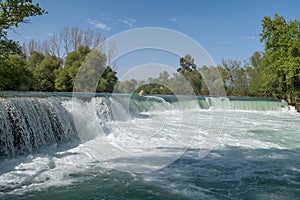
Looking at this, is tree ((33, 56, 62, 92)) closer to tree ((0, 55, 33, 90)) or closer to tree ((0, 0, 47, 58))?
tree ((0, 55, 33, 90))

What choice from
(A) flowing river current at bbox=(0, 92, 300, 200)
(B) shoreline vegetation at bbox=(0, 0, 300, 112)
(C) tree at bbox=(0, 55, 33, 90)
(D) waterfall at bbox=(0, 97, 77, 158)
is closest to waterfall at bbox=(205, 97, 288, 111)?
(B) shoreline vegetation at bbox=(0, 0, 300, 112)

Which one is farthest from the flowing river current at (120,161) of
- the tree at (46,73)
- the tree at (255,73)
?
the tree at (255,73)

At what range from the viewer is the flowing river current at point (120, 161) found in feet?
10.2

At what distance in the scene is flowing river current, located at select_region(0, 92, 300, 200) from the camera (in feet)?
10.2

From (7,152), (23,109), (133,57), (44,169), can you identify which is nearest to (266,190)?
(133,57)

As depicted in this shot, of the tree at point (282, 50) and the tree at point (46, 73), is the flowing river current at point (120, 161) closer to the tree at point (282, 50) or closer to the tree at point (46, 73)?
the tree at point (282, 50)

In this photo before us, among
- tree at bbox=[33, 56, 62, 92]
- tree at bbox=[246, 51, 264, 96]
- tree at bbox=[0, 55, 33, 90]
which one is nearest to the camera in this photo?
tree at bbox=[0, 55, 33, 90]

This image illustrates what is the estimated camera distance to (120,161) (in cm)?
441

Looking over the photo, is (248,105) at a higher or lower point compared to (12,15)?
lower

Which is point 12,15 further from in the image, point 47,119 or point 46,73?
point 46,73

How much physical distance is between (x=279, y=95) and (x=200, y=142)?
21846 millimetres

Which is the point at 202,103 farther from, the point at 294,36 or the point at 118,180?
the point at 118,180

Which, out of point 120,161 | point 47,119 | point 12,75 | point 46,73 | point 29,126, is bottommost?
point 120,161

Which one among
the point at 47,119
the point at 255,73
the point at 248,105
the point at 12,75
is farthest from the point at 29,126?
the point at 255,73
